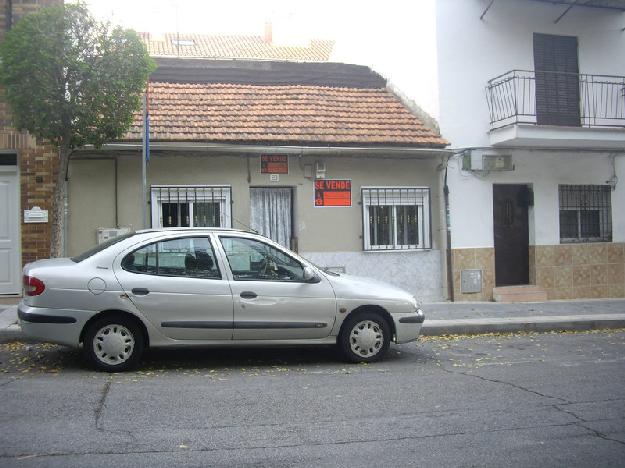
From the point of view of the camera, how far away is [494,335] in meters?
9.56

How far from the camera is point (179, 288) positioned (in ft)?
21.6

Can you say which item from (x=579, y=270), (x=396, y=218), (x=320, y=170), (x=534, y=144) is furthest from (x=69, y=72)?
(x=579, y=270)

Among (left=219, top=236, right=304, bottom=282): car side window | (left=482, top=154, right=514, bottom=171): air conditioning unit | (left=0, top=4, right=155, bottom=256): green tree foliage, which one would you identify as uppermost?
(left=0, top=4, right=155, bottom=256): green tree foliage

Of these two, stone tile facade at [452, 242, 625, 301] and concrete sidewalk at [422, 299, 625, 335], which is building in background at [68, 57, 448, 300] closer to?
stone tile facade at [452, 242, 625, 301]

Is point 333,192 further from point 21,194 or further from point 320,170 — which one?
point 21,194

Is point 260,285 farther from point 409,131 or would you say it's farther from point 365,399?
point 409,131

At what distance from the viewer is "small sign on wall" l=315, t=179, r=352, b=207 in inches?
458

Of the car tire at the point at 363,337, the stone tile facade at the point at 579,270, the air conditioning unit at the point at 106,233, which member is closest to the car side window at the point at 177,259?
the car tire at the point at 363,337

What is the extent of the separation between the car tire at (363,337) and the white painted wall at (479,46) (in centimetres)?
621

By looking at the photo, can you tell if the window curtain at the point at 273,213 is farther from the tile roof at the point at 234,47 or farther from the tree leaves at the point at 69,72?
the tile roof at the point at 234,47

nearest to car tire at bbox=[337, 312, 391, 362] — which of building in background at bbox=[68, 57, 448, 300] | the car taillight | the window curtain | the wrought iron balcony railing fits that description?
the car taillight

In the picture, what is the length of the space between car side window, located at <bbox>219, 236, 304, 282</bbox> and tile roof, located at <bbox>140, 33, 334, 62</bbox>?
1722 centimetres

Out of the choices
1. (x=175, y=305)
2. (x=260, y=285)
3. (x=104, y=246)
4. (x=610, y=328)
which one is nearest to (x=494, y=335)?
(x=610, y=328)

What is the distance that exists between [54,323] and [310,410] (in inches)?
111
